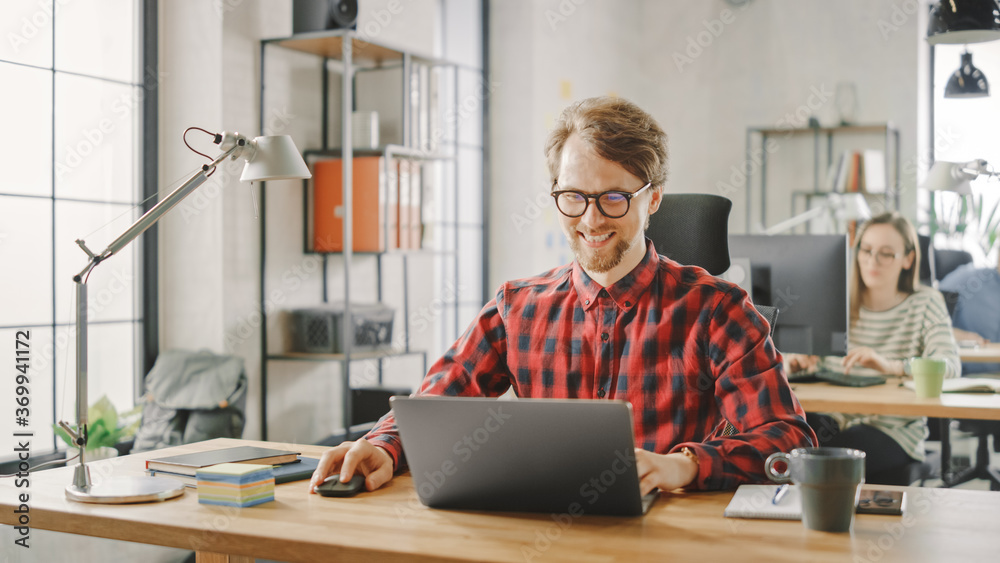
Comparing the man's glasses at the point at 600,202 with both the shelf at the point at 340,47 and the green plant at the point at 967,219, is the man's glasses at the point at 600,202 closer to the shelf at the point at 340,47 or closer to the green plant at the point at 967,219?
the shelf at the point at 340,47

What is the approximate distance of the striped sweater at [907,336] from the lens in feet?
9.50

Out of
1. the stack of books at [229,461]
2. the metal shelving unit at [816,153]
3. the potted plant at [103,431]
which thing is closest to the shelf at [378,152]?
the potted plant at [103,431]

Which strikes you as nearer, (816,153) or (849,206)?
(849,206)

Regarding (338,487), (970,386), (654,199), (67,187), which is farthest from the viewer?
(67,187)

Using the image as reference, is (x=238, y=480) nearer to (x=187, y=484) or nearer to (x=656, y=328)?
(x=187, y=484)

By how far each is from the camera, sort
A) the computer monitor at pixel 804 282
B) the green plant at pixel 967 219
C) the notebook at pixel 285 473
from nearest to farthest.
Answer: the notebook at pixel 285 473 < the computer monitor at pixel 804 282 < the green plant at pixel 967 219

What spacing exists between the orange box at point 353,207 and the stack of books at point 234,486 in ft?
8.08

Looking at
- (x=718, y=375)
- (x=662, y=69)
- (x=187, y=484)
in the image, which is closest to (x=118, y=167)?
(x=187, y=484)

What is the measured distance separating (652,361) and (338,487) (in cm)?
57

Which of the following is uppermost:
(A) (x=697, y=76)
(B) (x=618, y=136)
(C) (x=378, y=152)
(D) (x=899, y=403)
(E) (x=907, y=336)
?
(A) (x=697, y=76)

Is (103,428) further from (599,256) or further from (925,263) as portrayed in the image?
(925,263)

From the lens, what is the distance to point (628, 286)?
169cm

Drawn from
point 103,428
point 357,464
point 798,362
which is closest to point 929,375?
point 798,362

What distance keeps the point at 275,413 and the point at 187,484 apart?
2308 mm
